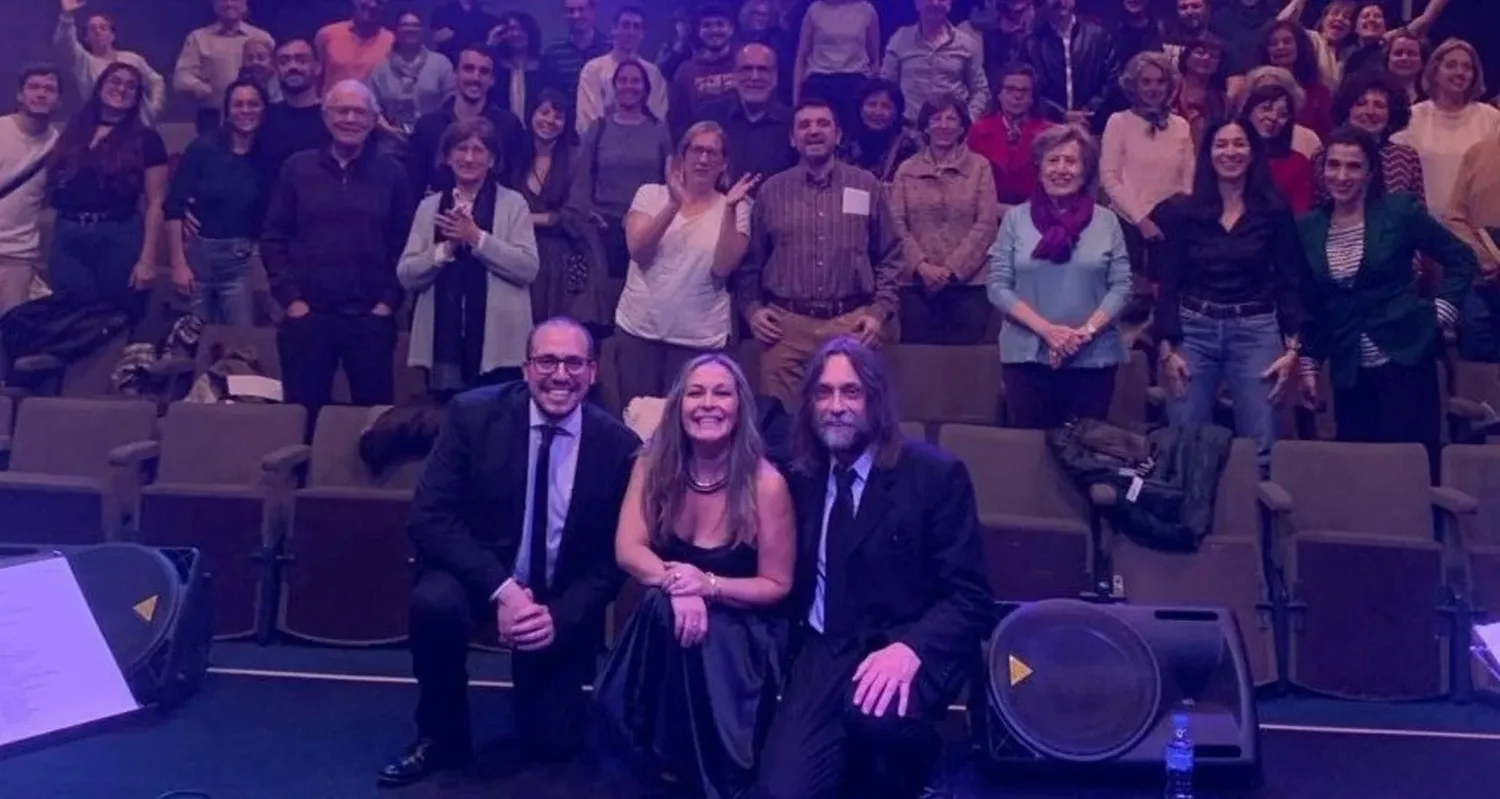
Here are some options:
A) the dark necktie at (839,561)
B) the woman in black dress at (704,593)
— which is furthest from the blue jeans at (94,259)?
the dark necktie at (839,561)

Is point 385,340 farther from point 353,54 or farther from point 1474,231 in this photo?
point 1474,231

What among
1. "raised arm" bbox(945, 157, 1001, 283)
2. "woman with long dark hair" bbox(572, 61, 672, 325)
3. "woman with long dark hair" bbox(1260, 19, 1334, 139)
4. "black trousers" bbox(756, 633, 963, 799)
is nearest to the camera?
"black trousers" bbox(756, 633, 963, 799)

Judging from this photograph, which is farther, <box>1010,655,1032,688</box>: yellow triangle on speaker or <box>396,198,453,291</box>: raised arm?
<box>396,198,453,291</box>: raised arm

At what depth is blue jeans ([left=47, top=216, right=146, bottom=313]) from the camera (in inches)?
230

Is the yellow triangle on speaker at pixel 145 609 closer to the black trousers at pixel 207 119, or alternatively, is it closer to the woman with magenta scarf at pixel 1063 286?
the woman with magenta scarf at pixel 1063 286

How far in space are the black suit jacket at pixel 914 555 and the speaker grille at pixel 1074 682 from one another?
170mm

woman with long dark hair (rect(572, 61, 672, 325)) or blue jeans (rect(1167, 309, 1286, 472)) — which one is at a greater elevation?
woman with long dark hair (rect(572, 61, 672, 325))

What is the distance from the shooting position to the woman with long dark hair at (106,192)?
19.0 feet

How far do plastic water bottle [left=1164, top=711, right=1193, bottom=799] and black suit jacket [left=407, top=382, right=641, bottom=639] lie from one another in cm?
132

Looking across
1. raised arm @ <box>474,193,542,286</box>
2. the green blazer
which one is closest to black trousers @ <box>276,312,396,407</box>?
raised arm @ <box>474,193,542,286</box>

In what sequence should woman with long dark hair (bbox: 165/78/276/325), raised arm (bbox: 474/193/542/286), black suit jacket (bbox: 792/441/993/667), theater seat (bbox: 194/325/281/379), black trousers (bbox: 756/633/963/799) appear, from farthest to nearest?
1. woman with long dark hair (bbox: 165/78/276/325)
2. theater seat (bbox: 194/325/281/379)
3. raised arm (bbox: 474/193/542/286)
4. black suit jacket (bbox: 792/441/993/667)
5. black trousers (bbox: 756/633/963/799)

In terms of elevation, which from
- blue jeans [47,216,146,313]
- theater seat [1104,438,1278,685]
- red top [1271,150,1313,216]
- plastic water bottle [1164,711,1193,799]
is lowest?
plastic water bottle [1164,711,1193,799]

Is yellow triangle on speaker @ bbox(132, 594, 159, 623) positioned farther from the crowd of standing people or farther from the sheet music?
the crowd of standing people

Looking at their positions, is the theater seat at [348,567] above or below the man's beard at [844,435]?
below
